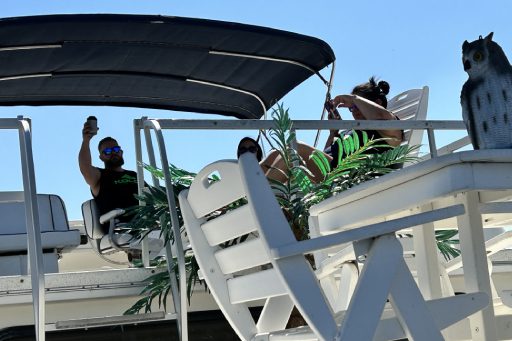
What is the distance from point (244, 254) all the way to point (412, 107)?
3.87 m

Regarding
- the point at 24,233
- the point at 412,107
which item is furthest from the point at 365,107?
the point at 24,233

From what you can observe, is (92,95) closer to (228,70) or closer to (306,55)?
(228,70)

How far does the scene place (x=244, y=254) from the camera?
2.57 m

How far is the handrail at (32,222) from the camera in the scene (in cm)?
352

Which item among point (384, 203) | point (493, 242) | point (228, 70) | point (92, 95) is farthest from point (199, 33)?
point (384, 203)

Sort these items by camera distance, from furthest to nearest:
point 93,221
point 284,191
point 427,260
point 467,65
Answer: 1. point 93,221
2. point 284,191
3. point 427,260
4. point 467,65

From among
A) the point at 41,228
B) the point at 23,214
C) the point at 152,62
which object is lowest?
the point at 41,228

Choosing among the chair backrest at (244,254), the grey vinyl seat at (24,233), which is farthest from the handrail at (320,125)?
the chair backrest at (244,254)

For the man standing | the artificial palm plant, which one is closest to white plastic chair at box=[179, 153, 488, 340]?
the artificial palm plant

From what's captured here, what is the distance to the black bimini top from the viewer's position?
18.3 feet

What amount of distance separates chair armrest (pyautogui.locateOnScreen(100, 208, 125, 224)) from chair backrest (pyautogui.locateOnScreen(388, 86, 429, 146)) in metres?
1.77

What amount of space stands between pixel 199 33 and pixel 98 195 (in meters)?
1.16

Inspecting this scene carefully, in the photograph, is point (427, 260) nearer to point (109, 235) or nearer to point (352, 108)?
point (352, 108)

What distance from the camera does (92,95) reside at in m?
6.46
